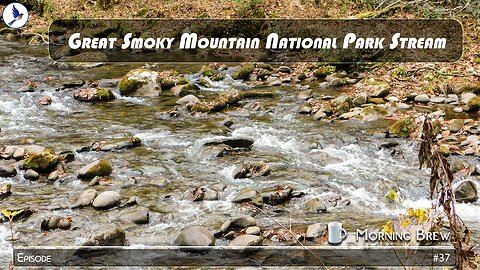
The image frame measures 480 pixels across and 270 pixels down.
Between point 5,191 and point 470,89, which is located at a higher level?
point 470,89

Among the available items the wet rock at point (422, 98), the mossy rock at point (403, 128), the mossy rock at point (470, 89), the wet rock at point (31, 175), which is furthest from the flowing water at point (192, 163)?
the mossy rock at point (470, 89)

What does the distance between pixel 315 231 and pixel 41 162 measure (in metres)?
4.30

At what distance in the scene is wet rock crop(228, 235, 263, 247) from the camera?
5.37 metres

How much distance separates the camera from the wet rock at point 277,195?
6.52 m

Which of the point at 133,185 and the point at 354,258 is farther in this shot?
the point at 133,185

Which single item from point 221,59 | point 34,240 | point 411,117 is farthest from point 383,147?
point 221,59

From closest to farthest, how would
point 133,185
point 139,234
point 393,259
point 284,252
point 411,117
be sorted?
point 393,259 < point 284,252 < point 139,234 < point 133,185 < point 411,117

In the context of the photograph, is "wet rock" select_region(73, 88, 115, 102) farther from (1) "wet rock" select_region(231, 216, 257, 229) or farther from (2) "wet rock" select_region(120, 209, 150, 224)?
(1) "wet rock" select_region(231, 216, 257, 229)

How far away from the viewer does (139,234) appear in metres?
5.75

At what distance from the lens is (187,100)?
10.9 metres

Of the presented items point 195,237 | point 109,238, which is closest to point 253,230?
point 195,237

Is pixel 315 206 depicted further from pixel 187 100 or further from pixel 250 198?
pixel 187 100

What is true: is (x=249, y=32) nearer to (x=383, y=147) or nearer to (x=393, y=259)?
(x=383, y=147)

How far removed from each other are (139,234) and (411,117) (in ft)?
17.7
